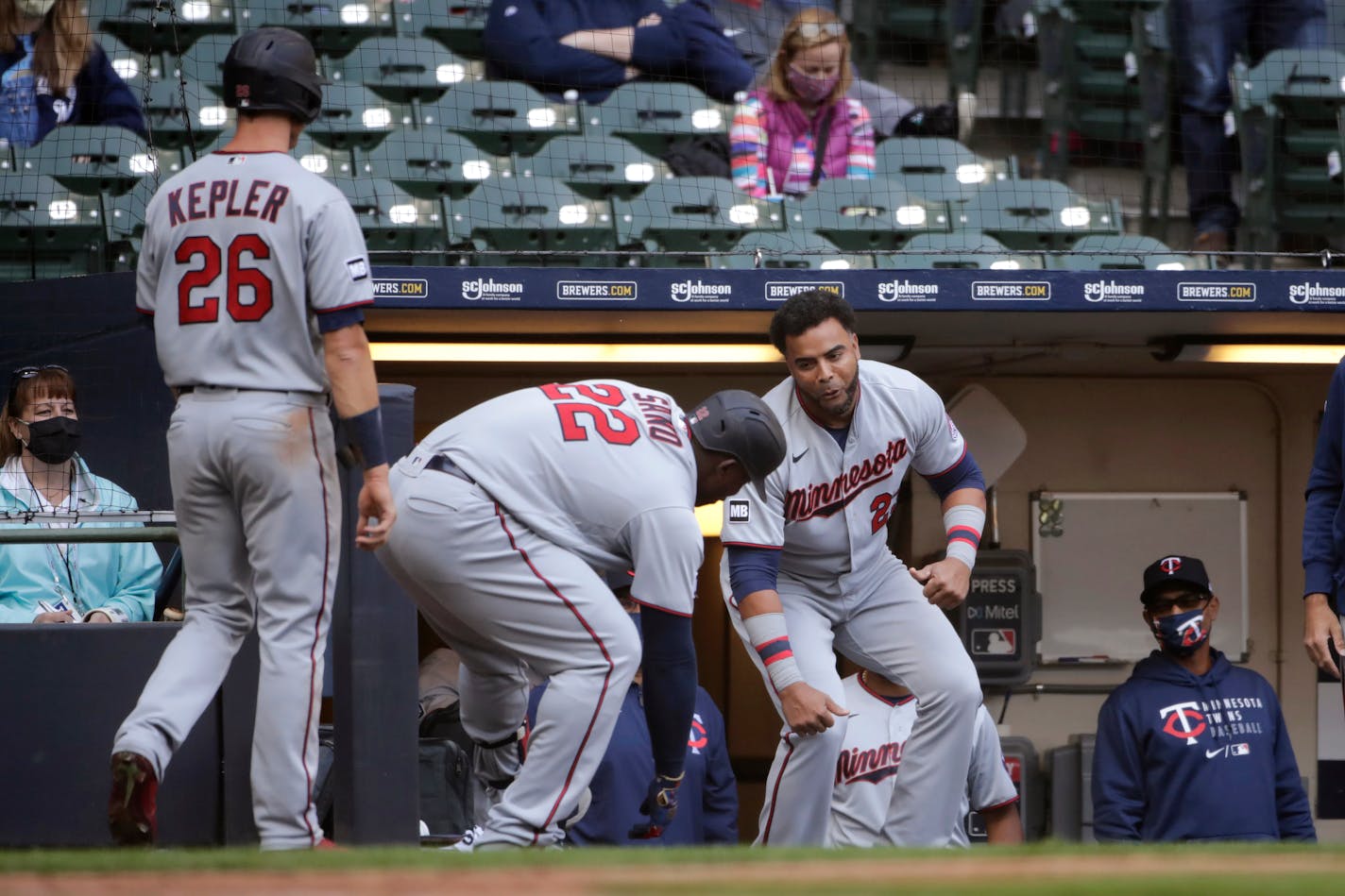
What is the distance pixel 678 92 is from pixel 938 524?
231 centimetres

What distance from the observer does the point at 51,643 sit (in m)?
3.69

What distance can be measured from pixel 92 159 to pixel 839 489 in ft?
12.6

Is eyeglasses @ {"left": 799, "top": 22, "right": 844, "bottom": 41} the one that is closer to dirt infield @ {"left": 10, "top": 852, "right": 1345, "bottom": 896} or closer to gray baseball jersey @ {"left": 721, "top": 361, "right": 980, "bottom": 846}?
gray baseball jersey @ {"left": 721, "top": 361, "right": 980, "bottom": 846}

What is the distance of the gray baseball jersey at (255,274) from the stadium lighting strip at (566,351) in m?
2.91

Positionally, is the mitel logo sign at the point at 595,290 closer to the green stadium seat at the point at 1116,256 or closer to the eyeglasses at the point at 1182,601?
the green stadium seat at the point at 1116,256

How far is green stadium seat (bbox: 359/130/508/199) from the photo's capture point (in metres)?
6.61

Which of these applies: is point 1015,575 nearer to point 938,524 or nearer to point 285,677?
point 938,524

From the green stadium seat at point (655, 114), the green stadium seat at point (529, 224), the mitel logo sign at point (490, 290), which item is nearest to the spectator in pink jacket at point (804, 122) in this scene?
the green stadium seat at point (655, 114)

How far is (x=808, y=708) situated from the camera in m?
3.73

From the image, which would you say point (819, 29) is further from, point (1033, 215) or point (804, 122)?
point (1033, 215)

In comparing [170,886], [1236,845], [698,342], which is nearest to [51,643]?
[170,886]

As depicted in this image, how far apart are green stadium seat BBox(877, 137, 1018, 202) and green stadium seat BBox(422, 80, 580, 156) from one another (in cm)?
144

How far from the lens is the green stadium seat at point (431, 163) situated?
6.61 metres

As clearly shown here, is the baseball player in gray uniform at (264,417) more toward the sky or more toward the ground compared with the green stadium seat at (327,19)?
more toward the ground
